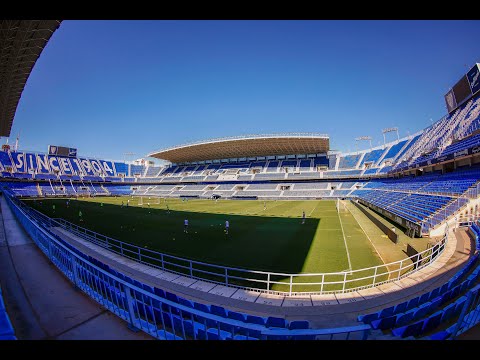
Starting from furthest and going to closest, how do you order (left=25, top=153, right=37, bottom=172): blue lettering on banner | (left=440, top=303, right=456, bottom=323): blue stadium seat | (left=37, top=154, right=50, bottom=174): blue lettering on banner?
(left=37, top=154, right=50, bottom=174): blue lettering on banner → (left=25, top=153, right=37, bottom=172): blue lettering on banner → (left=440, top=303, right=456, bottom=323): blue stadium seat

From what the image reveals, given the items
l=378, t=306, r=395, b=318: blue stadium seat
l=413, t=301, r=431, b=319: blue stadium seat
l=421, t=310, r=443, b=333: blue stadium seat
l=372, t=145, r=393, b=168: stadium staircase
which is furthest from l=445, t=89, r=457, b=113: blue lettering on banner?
l=421, t=310, r=443, b=333: blue stadium seat

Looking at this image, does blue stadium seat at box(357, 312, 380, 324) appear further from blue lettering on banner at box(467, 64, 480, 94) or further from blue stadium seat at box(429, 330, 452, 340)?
blue lettering on banner at box(467, 64, 480, 94)

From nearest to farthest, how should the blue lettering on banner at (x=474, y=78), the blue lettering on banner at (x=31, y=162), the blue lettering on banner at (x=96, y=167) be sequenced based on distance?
the blue lettering on banner at (x=474, y=78) → the blue lettering on banner at (x=31, y=162) → the blue lettering on banner at (x=96, y=167)

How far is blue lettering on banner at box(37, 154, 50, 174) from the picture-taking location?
6456 centimetres

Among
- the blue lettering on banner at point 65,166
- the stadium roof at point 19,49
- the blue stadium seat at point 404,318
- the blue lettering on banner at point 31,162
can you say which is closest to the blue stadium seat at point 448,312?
the blue stadium seat at point 404,318

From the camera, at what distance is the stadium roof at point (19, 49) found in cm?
1352

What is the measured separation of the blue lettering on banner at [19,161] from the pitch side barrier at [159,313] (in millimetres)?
73309

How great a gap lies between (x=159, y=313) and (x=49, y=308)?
285cm

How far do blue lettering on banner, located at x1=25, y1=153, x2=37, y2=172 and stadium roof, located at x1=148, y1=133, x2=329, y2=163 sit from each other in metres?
30.6

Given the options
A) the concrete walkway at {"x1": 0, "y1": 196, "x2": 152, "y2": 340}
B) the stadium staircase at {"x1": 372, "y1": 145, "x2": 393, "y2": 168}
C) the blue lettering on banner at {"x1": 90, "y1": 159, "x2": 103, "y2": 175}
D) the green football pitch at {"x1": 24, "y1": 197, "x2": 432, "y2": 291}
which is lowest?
the green football pitch at {"x1": 24, "y1": 197, "x2": 432, "y2": 291}

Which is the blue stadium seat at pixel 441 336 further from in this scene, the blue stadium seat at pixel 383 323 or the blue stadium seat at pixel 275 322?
the blue stadium seat at pixel 275 322
